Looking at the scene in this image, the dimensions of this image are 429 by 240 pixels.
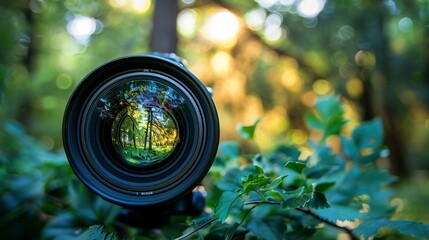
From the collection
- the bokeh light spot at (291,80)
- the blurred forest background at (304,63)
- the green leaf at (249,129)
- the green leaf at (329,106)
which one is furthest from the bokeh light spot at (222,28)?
the green leaf at (249,129)

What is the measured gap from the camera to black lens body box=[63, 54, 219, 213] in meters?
0.41

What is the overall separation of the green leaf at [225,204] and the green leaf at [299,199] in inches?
2.0

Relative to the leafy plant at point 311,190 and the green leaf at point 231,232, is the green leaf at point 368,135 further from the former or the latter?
the green leaf at point 231,232

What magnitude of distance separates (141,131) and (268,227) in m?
0.19

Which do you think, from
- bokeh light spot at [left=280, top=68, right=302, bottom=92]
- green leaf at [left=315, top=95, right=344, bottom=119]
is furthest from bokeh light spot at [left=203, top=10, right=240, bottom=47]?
green leaf at [left=315, top=95, right=344, bottom=119]

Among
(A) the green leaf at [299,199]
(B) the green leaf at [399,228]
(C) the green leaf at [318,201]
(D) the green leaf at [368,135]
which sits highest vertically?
(D) the green leaf at [368,135]

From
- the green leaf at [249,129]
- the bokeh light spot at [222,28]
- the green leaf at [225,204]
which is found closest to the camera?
the green leaf at [225,204]

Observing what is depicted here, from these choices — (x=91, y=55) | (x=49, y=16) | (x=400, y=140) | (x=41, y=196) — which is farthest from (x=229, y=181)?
(x=91, y=55)

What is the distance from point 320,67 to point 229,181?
125 inches

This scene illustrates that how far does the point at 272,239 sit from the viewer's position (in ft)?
1.44

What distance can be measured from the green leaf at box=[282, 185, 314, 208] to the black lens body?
89mm

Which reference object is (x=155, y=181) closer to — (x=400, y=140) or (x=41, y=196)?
(x=41, y=196)

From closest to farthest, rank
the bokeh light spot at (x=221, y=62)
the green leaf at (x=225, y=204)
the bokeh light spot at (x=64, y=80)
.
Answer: the green leaf at (x=225, y=204) → the bokeh light spot at (x=221, y=62) → the bokeh light spot at (x=64, y=80)

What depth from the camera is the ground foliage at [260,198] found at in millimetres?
418
